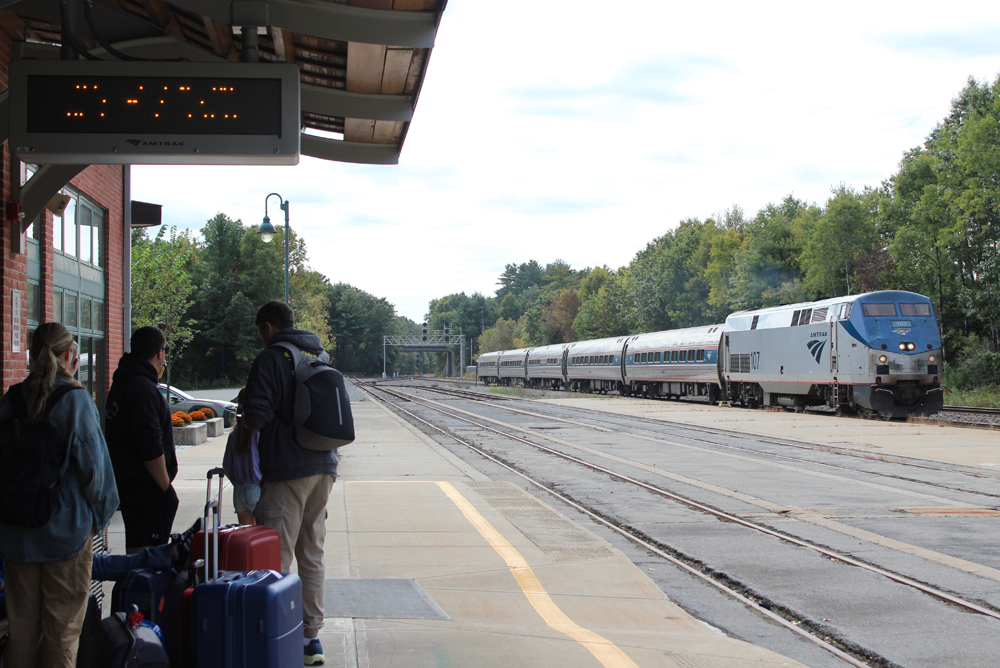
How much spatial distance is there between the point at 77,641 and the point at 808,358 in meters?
26.1

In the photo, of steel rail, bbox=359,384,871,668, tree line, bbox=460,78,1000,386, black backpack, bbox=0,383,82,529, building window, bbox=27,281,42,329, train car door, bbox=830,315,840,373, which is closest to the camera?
black backpack, bbox=0,383,82,529

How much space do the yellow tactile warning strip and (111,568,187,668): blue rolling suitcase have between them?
2.19 m

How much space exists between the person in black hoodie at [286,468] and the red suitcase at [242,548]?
0.49 metres

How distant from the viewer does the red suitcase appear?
409cm

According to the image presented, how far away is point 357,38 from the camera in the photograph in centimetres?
636

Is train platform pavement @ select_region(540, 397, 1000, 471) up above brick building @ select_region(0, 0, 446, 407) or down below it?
below

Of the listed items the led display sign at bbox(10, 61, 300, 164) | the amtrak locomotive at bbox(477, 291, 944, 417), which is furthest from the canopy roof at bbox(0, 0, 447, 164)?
the amtrak locomotive at bbox(477, 291, 944, 417)

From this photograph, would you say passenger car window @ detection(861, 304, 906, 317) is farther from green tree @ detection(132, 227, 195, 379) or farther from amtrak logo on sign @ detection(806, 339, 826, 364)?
green tree @ detection(132, 227, 195, 379)

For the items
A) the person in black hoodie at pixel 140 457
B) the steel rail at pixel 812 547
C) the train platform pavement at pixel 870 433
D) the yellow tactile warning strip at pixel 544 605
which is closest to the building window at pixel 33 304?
the person in black hoodie at pixel 140 457

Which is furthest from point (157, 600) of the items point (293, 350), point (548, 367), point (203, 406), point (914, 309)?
point (548, 367)

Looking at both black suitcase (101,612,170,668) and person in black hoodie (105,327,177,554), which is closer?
black suitcase (101,612,170,668)

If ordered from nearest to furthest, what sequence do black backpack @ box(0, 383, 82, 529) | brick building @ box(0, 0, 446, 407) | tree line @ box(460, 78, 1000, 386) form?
black backpack @ box(0, 383, 82, 529) < brick building @ box(0, 0, 446, 407) < tree line @ box(460, 78, 1000, 386)

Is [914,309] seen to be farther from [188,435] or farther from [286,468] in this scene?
[286,468]

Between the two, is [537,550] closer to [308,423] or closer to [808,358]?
[308,423]
